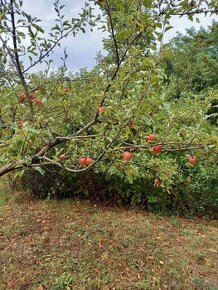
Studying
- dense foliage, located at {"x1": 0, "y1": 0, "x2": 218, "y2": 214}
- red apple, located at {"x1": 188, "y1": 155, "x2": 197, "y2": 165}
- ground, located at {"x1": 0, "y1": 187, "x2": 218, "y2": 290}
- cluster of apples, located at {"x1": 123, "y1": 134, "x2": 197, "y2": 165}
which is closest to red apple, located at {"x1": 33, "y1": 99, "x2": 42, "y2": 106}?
dense foliage, located at {"x1": 0, "y1": 0, "x2": 218, "y2": 214}

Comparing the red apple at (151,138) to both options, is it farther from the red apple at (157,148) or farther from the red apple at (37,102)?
the red apple at (37,102)

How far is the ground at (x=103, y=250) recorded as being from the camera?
9.39 ft

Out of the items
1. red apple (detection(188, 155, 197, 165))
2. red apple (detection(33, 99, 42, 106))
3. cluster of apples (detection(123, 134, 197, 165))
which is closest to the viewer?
cluster of apples (detection(123, 134, 197, 165))

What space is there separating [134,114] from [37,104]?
0.89m

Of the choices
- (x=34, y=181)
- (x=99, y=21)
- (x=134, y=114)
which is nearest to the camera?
(x=134, y=114)

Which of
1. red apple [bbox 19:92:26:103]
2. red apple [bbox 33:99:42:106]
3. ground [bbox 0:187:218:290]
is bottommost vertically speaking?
ground [bbox 0:187:218:290]

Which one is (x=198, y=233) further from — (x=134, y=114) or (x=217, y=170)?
(x=134, y=114)

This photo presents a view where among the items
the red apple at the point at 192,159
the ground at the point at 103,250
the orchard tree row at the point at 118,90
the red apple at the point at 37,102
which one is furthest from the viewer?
the ground at the point at 103,250

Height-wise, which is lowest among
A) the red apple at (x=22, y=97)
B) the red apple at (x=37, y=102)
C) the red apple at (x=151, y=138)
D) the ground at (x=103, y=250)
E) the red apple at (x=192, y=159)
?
the ground at (x=103, y=250)

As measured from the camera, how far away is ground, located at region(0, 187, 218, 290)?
9.39 feet

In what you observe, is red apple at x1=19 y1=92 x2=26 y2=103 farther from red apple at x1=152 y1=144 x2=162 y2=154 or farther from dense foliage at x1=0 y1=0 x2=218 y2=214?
red apple at x1=152 y1=144 x2=162 y2=154

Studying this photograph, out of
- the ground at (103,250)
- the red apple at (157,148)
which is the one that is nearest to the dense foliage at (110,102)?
the red apple at (157,148)

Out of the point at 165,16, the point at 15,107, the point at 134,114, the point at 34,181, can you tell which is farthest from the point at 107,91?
the point at 34,181

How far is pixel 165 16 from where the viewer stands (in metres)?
1.69
